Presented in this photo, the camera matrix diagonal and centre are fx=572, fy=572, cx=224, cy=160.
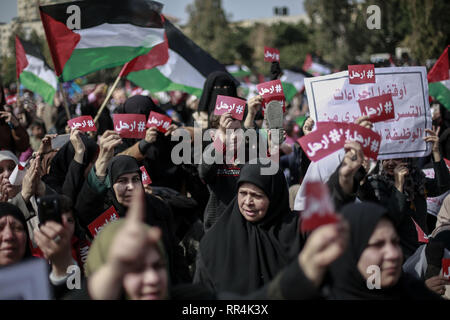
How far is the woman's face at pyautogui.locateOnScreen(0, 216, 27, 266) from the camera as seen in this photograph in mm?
2609

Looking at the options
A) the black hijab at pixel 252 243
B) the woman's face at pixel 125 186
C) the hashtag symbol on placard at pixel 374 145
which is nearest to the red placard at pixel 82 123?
the woman's face at pixel 125 186

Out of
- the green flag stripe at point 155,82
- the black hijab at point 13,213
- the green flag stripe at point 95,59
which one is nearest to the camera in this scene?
the black hijab at point 13,213

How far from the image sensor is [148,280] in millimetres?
1841

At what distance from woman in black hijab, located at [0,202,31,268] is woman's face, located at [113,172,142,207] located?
3.05 feet

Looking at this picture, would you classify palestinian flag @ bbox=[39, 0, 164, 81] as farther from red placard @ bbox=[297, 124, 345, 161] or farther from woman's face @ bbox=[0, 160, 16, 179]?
red placard @ bbox=[297, 124, 345, 161]

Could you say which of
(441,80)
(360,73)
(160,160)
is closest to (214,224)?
(360,73)

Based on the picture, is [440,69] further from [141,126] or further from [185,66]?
[141,126]

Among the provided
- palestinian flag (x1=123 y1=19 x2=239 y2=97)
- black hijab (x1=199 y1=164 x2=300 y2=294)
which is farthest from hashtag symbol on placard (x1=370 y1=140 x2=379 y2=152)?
palestinian flag (x1=123 y1=19 x2=239 y2=97)

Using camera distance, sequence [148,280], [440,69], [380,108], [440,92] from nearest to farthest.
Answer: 1. [148,280]
2. [380,108]
3. [440,69]
4. [440,92]

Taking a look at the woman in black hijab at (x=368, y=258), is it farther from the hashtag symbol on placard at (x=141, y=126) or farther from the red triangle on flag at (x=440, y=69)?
the red triangle on flag at (x=440, y=69)

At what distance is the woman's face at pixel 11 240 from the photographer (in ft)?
8.56

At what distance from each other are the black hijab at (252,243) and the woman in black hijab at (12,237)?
2.98 feet

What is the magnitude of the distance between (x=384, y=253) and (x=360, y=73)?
6.57 feet

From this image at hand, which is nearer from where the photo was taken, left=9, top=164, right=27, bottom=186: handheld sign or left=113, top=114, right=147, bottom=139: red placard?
left=9, top=164, right=27, bottom=186: handheld sign
